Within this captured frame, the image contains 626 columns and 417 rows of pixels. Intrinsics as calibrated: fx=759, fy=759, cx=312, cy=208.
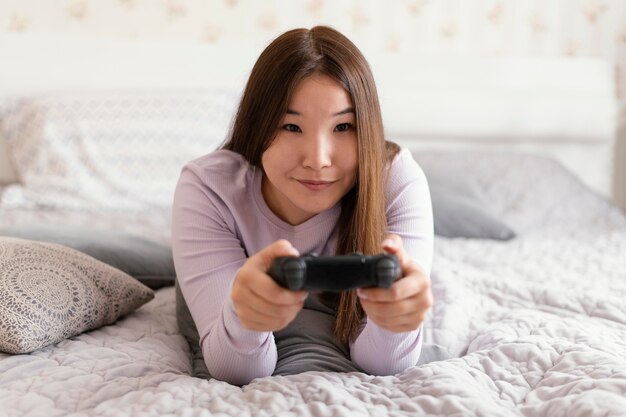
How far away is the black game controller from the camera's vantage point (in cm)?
80

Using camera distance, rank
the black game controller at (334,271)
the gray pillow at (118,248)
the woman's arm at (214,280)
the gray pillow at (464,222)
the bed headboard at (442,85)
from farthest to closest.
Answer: the bed headboard at (442,85)
the gray pillow at (464,222)
the gray pillow at (118,248)
the woman's arm at (214,280)
the black game controller at (334,271)

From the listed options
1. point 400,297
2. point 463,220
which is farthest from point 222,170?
point 463,220

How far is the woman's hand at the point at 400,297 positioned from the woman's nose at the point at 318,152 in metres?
0.21

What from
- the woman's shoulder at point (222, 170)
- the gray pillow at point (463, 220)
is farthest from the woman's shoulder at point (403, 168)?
the gray pillow at point (463, 220)

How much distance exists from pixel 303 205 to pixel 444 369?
307 mm

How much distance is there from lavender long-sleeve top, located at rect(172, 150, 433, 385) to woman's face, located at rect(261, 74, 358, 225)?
0.31 ft

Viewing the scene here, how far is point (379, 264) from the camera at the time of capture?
2.64 ft

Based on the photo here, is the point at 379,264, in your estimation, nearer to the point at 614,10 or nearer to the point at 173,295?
the point at 173,295

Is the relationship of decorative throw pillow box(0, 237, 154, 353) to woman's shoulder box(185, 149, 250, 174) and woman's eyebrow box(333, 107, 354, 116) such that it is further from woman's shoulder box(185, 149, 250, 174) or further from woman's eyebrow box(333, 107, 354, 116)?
woman's eyebrow box(333, 107, 354, 116)

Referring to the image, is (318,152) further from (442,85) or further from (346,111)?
(442,85)

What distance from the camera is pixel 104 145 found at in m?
2.29

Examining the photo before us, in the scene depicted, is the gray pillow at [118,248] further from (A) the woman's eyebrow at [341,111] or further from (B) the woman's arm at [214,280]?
(A) the woman's eyebrow at [341,111]

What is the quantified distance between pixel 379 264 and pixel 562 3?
250 centimetres

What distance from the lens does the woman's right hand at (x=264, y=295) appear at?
83 centimetres
